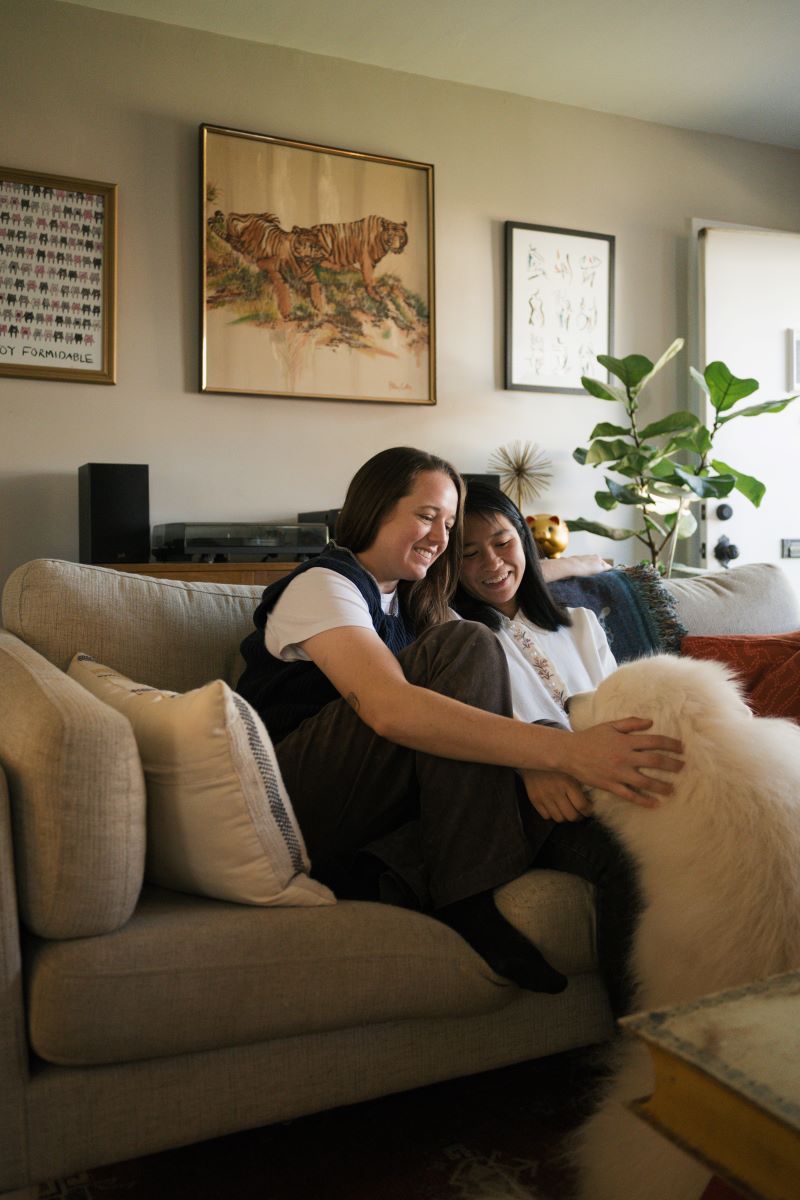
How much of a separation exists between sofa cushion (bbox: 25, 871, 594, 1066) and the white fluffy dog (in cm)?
17

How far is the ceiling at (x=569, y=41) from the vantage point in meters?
3.48

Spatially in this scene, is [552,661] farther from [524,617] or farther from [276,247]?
[276,247]

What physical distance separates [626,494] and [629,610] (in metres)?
1.64

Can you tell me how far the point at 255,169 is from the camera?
365 centimetres

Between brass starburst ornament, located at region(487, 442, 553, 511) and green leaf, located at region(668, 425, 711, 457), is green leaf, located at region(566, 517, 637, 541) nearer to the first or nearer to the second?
brass starburst ornament, located at region(487, 442, 553, 511)

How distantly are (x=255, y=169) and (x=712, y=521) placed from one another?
2.35 m

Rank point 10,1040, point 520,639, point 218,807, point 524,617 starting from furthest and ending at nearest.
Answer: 1. point 524,617
2. point 520,639
3. point 218,807
4. point 10,1040

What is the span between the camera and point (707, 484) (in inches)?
152

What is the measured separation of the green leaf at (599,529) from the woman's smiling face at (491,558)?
190 cm

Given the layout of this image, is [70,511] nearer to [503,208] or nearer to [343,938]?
[503,208]

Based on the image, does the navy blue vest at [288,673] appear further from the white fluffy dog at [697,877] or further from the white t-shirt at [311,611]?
the white fluffy dog at [697,877]

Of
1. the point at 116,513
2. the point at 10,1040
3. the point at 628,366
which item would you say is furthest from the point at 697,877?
the point at 628,366

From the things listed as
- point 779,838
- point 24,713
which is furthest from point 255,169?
point 779,838

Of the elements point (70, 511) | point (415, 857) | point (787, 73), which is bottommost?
point (415, 857)
